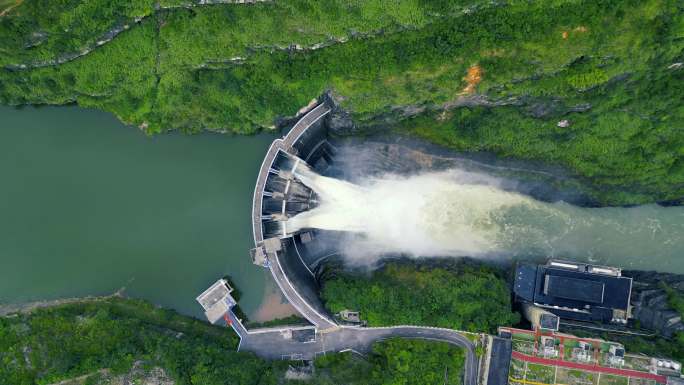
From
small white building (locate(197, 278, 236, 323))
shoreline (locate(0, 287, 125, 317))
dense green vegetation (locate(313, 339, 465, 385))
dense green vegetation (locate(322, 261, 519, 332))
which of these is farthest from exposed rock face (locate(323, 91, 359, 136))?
shoreline (locate(0, 287, 125, 317))

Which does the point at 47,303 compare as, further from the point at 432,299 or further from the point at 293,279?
the point at 432,299

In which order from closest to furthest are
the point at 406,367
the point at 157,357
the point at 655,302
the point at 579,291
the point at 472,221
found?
the point at 406,367 → the point at 579,291 → the point at 655,302 → the point at 157,357 → the point at 472,221

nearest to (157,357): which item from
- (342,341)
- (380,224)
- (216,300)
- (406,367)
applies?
(216,300)

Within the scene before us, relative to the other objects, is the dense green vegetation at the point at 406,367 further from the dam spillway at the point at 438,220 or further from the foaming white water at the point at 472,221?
the foaming white water at the point at 472,221

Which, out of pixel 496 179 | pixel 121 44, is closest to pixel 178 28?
pixel 121 44

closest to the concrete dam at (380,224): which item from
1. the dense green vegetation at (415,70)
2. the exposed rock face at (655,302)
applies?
the exposed rock face at (655,302)

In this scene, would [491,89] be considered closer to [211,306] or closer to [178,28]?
[178,28]
